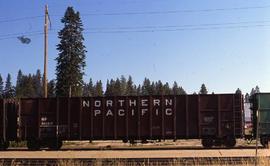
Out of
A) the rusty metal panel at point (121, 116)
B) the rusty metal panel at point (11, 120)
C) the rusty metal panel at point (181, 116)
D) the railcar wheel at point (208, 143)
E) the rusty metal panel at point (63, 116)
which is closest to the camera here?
the railcar wheel at point (208, 143)

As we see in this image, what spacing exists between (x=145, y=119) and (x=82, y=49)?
49.0 m

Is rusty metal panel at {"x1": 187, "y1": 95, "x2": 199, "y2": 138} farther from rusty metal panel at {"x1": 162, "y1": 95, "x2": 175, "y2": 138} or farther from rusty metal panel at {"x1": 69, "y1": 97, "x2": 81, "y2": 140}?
rusty metal panel at {"x1": 69, "y1": 97, "x2": 81, "y2": 140}

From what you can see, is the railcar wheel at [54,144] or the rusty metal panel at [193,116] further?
the railcar wheel at [54,144]

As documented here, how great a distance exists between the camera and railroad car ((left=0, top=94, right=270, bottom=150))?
27.0m

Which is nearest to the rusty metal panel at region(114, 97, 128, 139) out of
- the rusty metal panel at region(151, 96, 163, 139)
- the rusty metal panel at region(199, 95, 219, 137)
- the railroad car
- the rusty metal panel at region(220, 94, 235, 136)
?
the railroad car

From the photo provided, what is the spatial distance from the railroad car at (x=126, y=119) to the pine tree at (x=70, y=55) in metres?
44.4

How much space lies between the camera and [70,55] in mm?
73750

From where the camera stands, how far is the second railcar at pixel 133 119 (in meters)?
27.0

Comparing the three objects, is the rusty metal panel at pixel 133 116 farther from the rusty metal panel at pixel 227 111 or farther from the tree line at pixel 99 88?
the tree line at pixel 99 88

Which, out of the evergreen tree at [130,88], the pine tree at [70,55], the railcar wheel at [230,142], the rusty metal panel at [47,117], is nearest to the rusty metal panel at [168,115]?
the railcar wheel at [230,142]

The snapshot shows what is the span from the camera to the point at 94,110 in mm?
27812

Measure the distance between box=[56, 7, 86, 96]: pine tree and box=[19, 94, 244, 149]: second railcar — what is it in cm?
4452

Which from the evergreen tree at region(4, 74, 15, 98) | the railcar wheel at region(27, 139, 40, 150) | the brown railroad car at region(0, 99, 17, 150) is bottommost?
the railcar wheel at region(27, 139, 40, 150)

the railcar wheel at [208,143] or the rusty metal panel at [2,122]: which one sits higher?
the rusty metal panel at [2,122]
